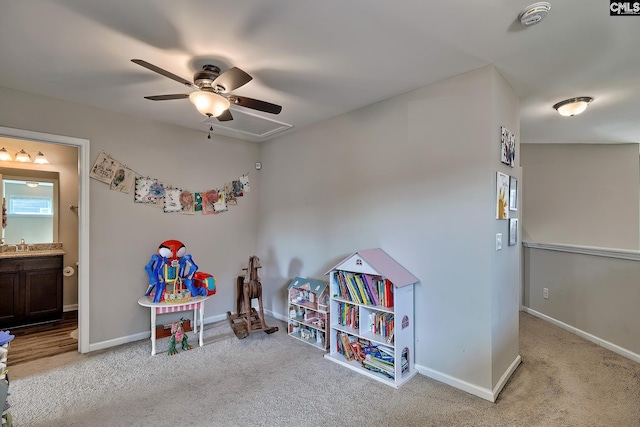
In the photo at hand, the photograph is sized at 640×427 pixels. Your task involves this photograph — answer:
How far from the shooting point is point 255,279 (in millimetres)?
3342

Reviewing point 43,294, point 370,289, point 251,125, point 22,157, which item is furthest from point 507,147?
point 22,157

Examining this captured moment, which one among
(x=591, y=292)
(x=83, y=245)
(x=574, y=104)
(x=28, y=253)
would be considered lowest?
(x=591, y=292)

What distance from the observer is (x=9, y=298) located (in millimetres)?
3510

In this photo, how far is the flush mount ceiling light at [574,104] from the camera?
2629 millimetres

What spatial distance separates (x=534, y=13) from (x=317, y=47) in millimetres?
1187

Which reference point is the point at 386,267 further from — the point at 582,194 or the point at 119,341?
the point at 582,194

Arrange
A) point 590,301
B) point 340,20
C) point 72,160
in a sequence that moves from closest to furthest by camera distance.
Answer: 1. point 340,20
2. point 590,301
3. point 72,160

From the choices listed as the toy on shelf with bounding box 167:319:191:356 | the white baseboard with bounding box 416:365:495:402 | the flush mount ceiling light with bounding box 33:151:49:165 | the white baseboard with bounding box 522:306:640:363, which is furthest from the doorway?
the white baseboard with bounding box 522:306:640:363

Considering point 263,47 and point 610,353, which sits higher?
point 263,47

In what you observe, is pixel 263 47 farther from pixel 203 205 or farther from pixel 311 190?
pixel 203 205

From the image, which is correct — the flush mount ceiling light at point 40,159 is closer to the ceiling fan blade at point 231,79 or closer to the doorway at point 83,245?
the doorway at point 83,245

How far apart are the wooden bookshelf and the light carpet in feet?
0.49

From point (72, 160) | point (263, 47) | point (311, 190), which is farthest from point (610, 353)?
point (72, 160)

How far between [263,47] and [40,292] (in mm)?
4156
